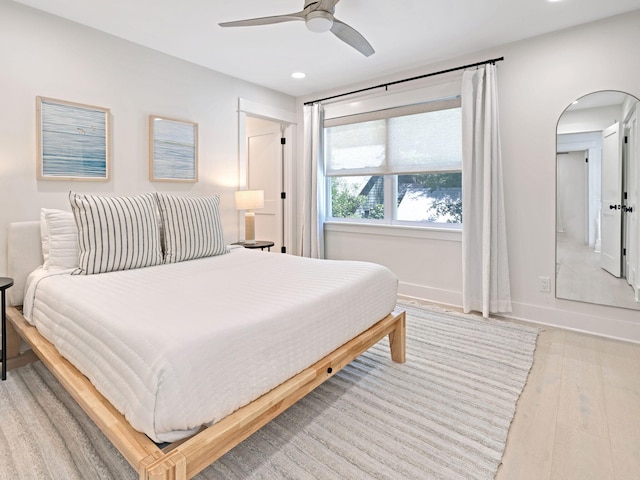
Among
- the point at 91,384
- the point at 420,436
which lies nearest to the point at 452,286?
the point at 420,436

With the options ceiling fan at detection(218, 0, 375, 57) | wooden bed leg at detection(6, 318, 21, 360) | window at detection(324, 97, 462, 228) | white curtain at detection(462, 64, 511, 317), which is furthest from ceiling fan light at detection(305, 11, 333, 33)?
wooden bed leg at detection(6, 318, 21, 360)

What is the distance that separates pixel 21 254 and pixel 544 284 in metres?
4.10

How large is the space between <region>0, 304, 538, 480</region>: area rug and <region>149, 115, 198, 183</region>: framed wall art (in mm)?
1820

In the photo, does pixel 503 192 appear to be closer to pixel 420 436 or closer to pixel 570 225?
pixel 570 225

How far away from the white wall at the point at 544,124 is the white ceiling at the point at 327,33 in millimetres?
125

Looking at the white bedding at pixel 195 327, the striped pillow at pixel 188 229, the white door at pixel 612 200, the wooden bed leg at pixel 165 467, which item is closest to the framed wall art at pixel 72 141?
the striped pillow at pixel 188 229

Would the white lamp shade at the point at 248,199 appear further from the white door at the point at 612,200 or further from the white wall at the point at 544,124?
the white door at the point at 612,200

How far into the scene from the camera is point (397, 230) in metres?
4.07

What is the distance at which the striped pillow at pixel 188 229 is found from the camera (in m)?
2.73

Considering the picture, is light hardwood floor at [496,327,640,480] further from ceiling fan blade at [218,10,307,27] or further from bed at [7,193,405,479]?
ceiling fan blade at [218,10,307,27]

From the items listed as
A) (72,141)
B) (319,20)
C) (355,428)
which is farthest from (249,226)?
(355,428)

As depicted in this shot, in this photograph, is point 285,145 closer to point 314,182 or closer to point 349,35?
point 314,182

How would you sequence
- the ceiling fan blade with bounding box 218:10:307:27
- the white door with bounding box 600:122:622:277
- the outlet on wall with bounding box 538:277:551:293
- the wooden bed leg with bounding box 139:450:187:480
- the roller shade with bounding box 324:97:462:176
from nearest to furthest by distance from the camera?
the wooden bed leg with bounding box 139:450:187:480
the ceiling fan blade with bounding box 218:10:307:27
the white door with bounding box 600:122:622:277
the outlet on wall with bounding box 538:277:551:293
the roller shade with bounding box 324:97:462:176

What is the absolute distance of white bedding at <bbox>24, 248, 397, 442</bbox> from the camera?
117 cm
